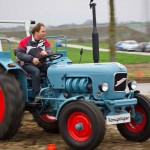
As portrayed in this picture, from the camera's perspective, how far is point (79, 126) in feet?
19.8

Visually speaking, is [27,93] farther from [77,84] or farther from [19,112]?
[77,84]

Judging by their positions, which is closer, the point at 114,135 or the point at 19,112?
the point at 19,112

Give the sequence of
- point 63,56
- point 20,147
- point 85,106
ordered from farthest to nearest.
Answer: point 63,56
point 20,147
point 85,106

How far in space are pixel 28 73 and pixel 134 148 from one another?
6.96 feet

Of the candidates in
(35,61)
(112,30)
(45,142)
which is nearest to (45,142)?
(45,142)

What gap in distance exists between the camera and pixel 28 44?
23.7 feet

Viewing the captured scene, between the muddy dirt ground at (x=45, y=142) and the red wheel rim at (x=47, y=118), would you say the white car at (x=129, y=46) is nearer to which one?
the red wheel rim at (x=47, y=118)

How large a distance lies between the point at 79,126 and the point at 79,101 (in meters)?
0.34

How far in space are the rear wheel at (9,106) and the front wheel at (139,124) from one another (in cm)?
166

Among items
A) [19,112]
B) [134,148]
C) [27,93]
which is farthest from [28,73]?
[134,148]

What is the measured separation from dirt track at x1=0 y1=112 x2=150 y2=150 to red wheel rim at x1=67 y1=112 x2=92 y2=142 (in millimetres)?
306

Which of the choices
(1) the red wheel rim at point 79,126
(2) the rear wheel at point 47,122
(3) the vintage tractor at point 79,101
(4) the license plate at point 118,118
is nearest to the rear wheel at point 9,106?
(3) the vintage tractor at point 79,101

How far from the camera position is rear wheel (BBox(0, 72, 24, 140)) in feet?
21.4

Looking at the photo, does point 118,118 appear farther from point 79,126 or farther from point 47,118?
point 47,118
